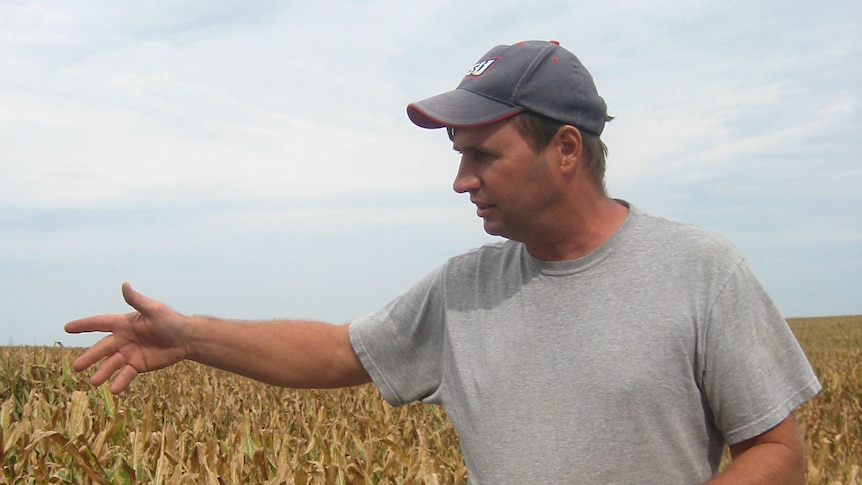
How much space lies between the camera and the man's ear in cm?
253

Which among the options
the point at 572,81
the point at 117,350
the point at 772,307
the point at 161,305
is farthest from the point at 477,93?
the point at 117,350

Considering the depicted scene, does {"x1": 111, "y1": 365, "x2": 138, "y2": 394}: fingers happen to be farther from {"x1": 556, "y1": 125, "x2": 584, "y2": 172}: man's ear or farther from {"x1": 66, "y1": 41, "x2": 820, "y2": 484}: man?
{"x1": 556, "y1": 125, "x2": 584, "y2": 172}: man's ear

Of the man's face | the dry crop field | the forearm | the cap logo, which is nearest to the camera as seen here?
the man's face

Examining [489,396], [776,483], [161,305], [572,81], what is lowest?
[776,483]

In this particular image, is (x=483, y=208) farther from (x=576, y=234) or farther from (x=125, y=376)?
(x=125, y=376)

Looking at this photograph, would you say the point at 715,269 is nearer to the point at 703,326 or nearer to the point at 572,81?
the point at 703,326

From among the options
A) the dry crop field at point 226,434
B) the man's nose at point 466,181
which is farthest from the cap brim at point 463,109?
the dry crop field at point 226,434

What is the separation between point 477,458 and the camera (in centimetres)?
250

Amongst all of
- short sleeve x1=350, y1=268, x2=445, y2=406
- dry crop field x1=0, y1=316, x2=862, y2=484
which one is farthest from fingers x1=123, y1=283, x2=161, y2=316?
dry crop field x1=0, y1=316, x2=862, y2=484

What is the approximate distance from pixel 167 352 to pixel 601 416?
1334mm

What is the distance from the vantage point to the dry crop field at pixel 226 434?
4.01 meters

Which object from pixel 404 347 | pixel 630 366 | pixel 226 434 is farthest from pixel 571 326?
pixel 226 434

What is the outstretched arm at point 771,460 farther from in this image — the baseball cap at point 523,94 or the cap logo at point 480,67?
the cap logo at point 480,67

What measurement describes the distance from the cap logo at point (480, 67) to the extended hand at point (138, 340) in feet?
3.81
